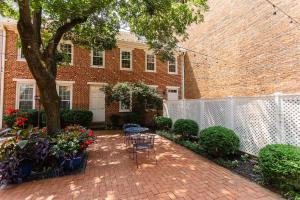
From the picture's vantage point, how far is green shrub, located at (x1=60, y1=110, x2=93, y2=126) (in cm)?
1039

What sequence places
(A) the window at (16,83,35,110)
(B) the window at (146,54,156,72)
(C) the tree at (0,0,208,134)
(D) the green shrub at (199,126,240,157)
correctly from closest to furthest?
1. (D) the green shrub at (199,126,240,157)
2. (C) the tree at (0,0,208,134)
3. (A) the window at (16,83,35,110)
4. (B) the window at (146,54,156,72)

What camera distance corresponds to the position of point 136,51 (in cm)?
1344

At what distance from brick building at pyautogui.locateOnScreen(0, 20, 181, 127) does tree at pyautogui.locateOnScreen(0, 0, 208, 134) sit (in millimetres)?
2041

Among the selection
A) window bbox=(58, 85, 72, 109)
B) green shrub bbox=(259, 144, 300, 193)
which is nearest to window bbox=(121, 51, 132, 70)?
window bbox=(58, 85, 72, 109)

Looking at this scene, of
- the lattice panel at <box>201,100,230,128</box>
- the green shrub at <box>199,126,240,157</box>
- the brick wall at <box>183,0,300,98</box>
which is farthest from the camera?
the brick wall at <box>183,0,300,98</box>

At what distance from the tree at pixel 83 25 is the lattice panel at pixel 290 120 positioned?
4.44 m

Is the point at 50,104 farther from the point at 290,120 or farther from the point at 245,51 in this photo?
the point at 245,51

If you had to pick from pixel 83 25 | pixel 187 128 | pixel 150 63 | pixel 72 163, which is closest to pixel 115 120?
pixel 150 63

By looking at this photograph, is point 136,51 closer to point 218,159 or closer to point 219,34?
point 219,34

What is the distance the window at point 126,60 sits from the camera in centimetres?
1305

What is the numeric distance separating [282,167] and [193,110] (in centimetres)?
503

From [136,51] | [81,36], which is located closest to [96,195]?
[81,36]

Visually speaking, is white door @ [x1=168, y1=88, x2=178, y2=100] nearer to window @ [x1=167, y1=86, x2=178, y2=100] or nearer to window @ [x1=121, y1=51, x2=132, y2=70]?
window @ [x1=167, y1=86, x2=178, y2=100]

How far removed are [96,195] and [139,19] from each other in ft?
22.8
